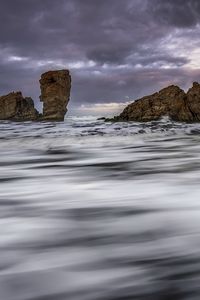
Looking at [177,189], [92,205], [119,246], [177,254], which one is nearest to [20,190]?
[92,205]

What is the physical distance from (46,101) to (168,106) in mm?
36089

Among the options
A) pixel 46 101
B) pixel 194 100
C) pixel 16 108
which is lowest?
pixel 194 100

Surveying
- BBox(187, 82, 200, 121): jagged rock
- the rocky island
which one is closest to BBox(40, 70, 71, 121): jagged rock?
the rocky island

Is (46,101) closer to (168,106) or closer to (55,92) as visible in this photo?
(55,92)

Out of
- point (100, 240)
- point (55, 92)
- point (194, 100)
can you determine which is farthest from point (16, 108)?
point (100, 240)

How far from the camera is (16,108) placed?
71.9m

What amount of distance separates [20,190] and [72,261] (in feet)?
9.56

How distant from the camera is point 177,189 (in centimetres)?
523

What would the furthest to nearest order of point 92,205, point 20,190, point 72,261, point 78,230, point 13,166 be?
point 13,166 < point 20,190 < point 92,205 < point 78,230 < point 72,261

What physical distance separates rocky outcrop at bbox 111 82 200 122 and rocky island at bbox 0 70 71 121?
2964 cm

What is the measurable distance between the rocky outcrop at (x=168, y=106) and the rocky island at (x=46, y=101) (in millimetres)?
29644

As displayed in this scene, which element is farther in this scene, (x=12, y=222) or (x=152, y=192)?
(x=152, y=192)

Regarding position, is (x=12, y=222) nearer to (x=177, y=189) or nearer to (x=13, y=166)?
(x=177, y=189)

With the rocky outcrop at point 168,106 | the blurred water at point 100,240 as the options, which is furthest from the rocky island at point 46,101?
the blurred water at point 100,240
